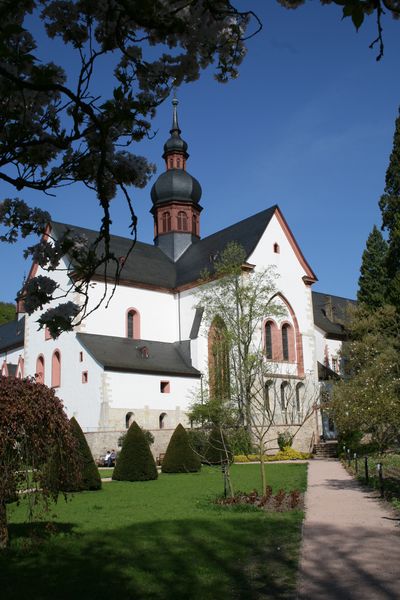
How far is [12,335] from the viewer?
5469cm

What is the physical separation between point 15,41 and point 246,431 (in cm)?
3030

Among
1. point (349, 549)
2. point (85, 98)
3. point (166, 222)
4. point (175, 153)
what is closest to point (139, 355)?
point (166, 222)

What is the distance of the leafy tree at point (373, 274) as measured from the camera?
43.0 m

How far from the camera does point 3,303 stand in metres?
92.2

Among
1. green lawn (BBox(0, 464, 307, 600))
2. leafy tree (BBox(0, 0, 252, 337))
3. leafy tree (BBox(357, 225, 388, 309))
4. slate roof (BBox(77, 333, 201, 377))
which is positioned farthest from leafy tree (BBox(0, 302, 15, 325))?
leafy tree (BBox(0, 0, 252, 337))

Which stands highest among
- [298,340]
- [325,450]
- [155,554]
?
[298,340]

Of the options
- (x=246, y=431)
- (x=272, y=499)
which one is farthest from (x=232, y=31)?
(x=246, y=431)

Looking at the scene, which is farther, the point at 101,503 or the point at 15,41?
the point at 101,503

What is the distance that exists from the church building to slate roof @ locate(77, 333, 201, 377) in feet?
0.26

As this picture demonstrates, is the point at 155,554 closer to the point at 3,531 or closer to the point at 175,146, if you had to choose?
the point at 3,531

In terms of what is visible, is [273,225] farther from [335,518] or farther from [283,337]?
[335,518]

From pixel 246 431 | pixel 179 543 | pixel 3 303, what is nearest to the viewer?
pixel 179 543

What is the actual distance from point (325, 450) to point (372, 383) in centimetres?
926

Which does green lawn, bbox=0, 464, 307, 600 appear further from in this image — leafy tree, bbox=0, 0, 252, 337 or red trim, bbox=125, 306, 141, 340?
red trim, bbox=125, 306, 141, 340
